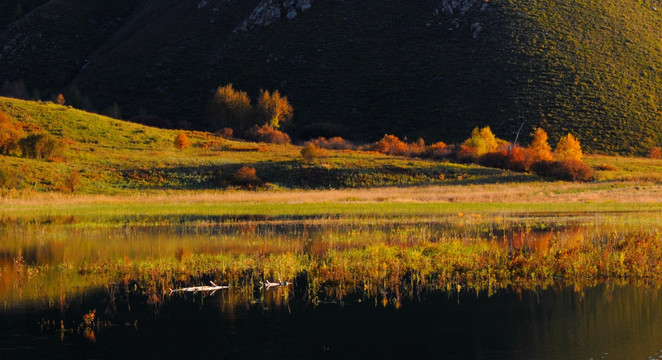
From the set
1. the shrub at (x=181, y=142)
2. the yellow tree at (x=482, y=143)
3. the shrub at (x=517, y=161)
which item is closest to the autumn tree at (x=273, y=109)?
the yellow tree at (x=482, y=143)

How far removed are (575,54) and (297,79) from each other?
43240 millimetres

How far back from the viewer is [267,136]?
A: 103 metres

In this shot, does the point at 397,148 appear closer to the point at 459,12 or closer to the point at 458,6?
the point at 459,12

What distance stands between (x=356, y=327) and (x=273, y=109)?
99.4 m

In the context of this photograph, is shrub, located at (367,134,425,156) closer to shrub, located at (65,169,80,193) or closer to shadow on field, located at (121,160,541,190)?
shadow on field, located at (121,160,541,190)

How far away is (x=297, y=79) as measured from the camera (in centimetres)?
12850

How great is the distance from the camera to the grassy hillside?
60.7m

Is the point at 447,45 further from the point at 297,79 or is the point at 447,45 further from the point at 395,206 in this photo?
the point at 395,206

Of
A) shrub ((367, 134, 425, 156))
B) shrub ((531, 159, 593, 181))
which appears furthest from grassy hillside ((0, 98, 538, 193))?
shrub ((367, 134, 425, 156))

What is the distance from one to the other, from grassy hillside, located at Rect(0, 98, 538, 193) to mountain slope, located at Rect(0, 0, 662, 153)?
32503mm

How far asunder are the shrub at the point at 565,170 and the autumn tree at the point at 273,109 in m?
46.5

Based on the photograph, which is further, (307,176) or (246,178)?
(307,176)

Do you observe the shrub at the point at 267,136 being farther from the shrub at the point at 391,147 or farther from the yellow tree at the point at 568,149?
the yellow tree at the point at 568,149

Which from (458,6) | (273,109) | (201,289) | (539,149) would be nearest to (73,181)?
(201,289)
